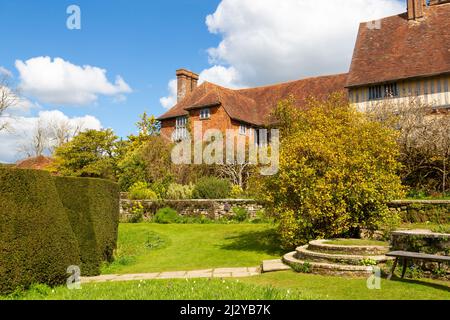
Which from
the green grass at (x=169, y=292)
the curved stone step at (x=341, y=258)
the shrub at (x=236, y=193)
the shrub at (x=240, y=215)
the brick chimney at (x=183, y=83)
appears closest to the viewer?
the green grass at (x=169, y=292)

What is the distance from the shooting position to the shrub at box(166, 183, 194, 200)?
20.6 m

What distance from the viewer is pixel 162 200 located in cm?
1981

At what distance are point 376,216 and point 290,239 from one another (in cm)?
245

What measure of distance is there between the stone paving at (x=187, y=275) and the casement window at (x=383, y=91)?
53.5 ft

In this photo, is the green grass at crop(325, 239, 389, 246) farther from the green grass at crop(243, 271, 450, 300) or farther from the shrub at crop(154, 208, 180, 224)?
the shrub at crop(154, 208, 180, 224)

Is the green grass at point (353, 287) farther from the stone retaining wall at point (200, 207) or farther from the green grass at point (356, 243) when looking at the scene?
the stone retaining wall at point (200, 207)

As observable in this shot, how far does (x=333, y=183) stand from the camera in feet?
33.4

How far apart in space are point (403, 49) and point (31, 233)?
23.0 meters

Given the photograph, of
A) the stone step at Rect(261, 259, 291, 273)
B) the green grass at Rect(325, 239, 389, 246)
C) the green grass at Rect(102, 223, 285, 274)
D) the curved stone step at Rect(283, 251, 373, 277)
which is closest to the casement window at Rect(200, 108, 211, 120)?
the green grass at Rect(102, 223, 285, 274)

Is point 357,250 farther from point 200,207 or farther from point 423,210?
point 200,207

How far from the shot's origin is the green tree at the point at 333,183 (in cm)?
1009

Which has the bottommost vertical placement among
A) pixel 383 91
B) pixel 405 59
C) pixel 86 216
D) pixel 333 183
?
pixel 86 216

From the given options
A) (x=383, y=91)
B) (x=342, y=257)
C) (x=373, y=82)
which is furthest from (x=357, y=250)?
(x=383, y=91)

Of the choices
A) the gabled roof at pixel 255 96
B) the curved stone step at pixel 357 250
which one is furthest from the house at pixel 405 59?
the curved stone step at pixel 357 250
